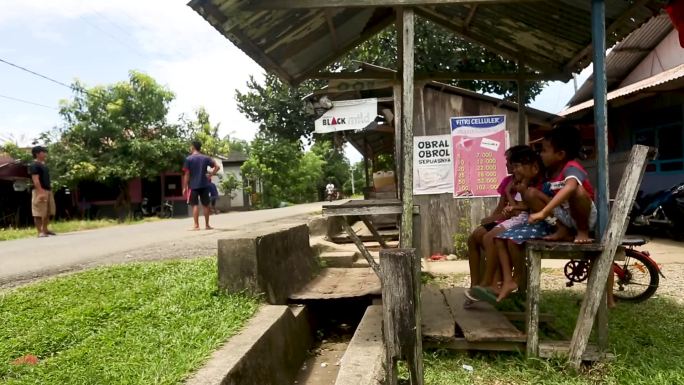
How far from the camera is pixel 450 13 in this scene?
4965 mm

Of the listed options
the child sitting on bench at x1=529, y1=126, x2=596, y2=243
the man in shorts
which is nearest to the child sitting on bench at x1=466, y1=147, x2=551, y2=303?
the child sitting on bench at x1=529, y1=126, x2=596, y2=243

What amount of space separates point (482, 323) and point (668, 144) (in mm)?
9271

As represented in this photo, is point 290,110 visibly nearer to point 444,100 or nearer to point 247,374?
point 444,100

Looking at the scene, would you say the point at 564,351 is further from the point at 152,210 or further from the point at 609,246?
the point at 152,210

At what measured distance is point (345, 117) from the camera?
7.44 m

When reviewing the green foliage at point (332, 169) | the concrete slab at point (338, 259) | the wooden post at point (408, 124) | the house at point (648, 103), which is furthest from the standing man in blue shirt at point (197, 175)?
the green foliage at point (332, 169)

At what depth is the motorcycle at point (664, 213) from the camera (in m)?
8.47

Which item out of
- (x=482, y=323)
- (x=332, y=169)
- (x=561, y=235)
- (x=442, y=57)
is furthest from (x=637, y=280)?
(x=332, y=169)

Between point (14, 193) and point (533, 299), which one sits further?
point (14, 193)

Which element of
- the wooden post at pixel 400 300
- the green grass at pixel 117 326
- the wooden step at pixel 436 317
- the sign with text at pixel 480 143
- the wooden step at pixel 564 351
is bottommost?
the wooden step at pixel 564 351

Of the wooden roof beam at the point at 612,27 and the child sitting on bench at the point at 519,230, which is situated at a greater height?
the wooden roof beam at the point at 612,27

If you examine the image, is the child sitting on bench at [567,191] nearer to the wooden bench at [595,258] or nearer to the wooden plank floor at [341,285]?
the wooden bench at [595,258]

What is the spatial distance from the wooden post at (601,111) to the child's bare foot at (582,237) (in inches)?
3.0

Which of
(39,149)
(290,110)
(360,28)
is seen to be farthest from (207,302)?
(290,110)
